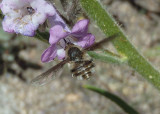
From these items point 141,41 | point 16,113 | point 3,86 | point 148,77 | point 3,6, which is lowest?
point 148,77

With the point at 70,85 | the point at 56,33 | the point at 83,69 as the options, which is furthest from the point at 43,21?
the point at 70,85

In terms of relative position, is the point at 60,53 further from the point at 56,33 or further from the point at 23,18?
the point at 23,18

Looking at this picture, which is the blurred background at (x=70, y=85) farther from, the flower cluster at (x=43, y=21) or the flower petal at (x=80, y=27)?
the flower petal at (x=80, y=27)

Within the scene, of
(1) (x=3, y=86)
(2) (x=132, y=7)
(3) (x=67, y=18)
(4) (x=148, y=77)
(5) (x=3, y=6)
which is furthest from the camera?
(2) (x=132, y=7)

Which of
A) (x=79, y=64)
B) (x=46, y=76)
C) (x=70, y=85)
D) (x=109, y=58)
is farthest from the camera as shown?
(x=70, y=85)

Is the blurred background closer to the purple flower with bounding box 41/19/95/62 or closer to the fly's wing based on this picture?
the purple flower with bounding box 41/19/95/62

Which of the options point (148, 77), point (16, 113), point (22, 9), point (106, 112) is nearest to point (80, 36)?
point (22, 9)

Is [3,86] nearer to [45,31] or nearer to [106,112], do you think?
[106,112]

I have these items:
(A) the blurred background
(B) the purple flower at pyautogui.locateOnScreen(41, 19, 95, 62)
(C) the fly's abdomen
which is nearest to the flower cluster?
(B) the purple flower at pyautogui.locateOnScreen(41, 19, 95, 62)
